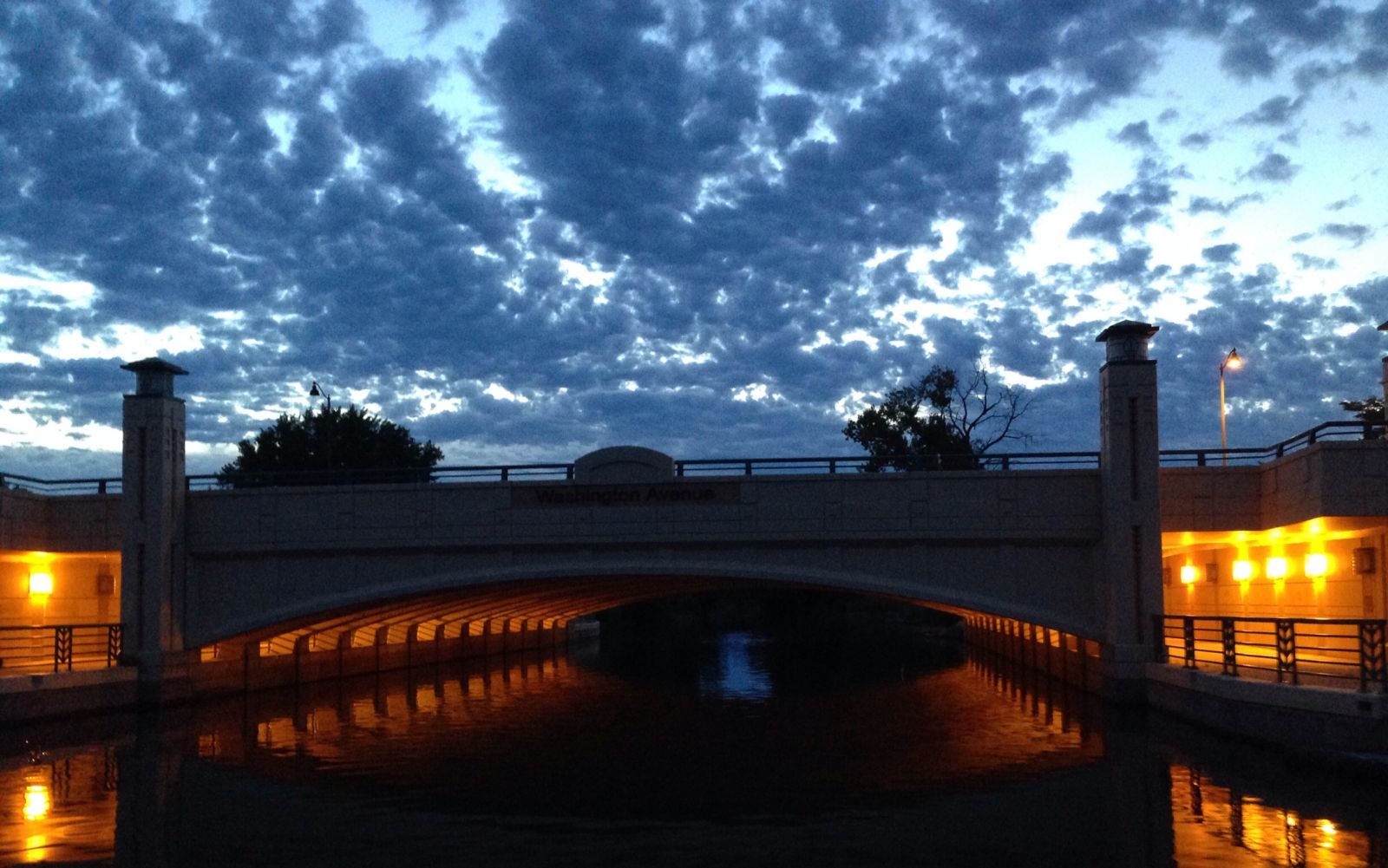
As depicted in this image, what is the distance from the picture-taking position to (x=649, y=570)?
32.6 m

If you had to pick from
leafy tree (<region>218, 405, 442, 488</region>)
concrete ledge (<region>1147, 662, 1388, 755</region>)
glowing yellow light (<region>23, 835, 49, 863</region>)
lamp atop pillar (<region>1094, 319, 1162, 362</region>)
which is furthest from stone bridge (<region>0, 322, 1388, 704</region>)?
leafy tree (<region>218, 405, 442, 488</region>)

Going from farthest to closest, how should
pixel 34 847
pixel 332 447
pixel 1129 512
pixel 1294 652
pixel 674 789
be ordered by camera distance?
pixel 332 447, pixel 1129 512, pixel 1294 652, pixel 674 789, pixel 34 847

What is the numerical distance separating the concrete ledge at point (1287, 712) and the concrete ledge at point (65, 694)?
81.1ft

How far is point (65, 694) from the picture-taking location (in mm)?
29000

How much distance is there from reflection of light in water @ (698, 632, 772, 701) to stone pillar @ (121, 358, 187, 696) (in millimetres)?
15197

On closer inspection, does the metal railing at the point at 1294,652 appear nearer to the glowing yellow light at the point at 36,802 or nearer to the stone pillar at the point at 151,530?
the glowing yellow light at the point at 36,802

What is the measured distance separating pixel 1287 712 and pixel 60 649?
27675 millimetres

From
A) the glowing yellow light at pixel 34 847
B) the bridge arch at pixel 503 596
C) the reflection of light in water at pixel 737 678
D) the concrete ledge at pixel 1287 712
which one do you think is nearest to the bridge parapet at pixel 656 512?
the bridge arch at pixel 503 596

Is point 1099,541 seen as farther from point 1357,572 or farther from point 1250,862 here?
point 1250,862

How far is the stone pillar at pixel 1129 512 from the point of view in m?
28.8

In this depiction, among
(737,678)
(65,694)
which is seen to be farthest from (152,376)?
(737,678)

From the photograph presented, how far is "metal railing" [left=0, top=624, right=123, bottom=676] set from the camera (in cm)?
3084

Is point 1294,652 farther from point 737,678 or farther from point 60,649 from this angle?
point 60,649

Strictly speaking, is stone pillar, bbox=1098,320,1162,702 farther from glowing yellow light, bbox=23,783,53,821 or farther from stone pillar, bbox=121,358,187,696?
stone pillar, bbox=121,358,187,696
